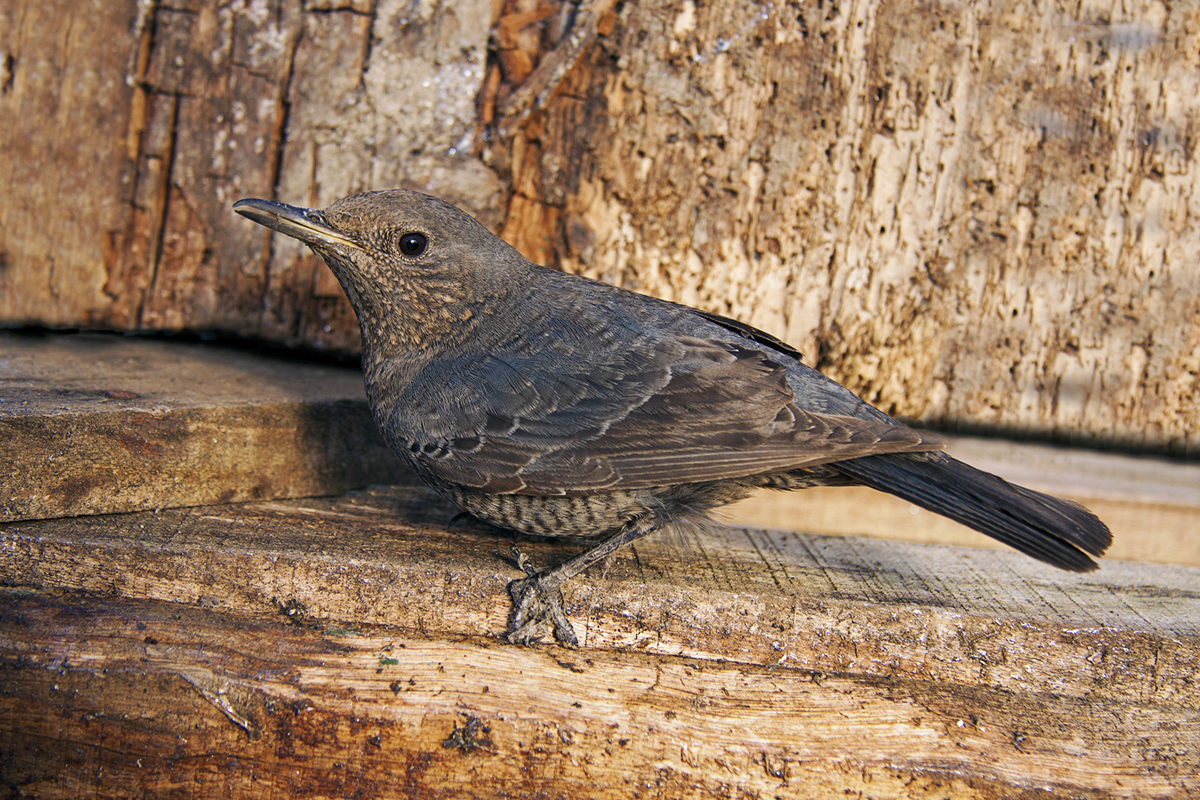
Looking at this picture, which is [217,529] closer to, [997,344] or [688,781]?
[688,781]

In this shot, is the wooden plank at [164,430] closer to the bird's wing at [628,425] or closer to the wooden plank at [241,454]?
the wooden plank at [241,454]

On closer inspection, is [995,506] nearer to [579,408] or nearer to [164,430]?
[579,408]

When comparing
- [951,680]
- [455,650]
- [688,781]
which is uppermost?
[951,680]

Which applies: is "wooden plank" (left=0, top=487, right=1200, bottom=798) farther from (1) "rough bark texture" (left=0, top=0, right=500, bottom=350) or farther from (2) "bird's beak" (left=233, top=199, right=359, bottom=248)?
(1) "rough bark texture" (left=0, top=0, right=500, bottom=350)

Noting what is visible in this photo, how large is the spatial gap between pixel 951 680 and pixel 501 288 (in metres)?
1.75

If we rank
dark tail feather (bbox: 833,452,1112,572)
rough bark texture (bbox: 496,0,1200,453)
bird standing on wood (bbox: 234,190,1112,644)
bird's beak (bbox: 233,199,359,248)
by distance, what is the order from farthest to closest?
1. rough bark texture (bbox: 496,0,1200,453)
2. bird's beak (bbox: 233,199,359,248)
3. bird standing on wood (bbox: 234,190,1112,644)
4. dark tail feather (bbox: 833,452,1112,572)

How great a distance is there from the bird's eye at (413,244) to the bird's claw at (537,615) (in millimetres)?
1129

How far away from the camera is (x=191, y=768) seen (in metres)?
1.78

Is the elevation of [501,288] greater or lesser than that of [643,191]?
lesser

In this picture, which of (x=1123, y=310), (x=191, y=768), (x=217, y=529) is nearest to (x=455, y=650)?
(x=191, y=768)

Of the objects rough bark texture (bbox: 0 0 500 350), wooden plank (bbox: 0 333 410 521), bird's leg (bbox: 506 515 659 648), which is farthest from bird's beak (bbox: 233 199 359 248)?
bird's leg (bbox: 506 515 659 648)

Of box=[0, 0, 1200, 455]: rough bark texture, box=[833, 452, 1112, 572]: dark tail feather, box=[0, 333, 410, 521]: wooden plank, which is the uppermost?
box=[0, 0, 1200, 455]: rough bark texture

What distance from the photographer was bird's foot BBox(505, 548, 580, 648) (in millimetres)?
2016

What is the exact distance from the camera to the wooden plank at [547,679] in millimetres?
1788
